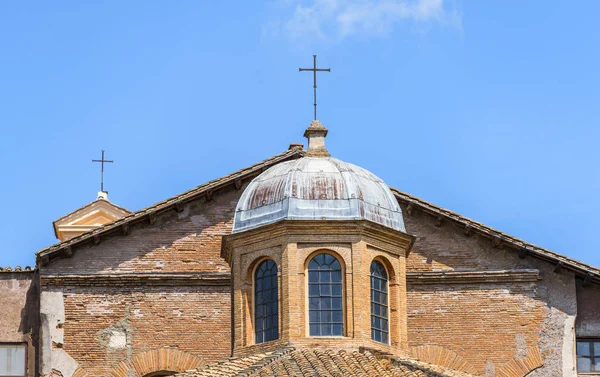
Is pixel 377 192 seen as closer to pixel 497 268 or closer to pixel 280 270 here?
pixel 280 270

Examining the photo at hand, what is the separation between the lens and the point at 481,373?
32031 millimetres

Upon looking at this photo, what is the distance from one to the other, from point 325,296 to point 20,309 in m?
5.82

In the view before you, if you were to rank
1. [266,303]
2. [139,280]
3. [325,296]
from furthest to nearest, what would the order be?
[139,280], [266,303], [325,296]

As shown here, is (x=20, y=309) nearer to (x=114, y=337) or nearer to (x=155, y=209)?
(x=114, y=337)

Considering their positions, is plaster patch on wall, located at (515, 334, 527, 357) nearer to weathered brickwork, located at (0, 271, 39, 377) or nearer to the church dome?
the church dome

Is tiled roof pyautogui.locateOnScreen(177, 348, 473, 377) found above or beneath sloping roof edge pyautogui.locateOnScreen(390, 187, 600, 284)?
beneath

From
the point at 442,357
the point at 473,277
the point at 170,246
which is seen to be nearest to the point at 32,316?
the point at 170,246

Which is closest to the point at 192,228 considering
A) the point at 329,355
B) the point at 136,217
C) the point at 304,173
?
the point at 136,217

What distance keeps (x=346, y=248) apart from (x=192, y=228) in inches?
182

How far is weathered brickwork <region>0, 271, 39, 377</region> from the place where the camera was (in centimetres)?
3166

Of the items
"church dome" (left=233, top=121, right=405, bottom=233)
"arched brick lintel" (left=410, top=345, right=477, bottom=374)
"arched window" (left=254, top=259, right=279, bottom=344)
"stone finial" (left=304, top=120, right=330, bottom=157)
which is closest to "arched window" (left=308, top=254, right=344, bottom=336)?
"arched window" (left=254, top=259, right=279, bottom=344)

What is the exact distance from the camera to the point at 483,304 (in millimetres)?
32438

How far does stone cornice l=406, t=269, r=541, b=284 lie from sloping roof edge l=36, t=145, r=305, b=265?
2.81 meters

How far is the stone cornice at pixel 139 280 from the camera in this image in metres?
31.8
